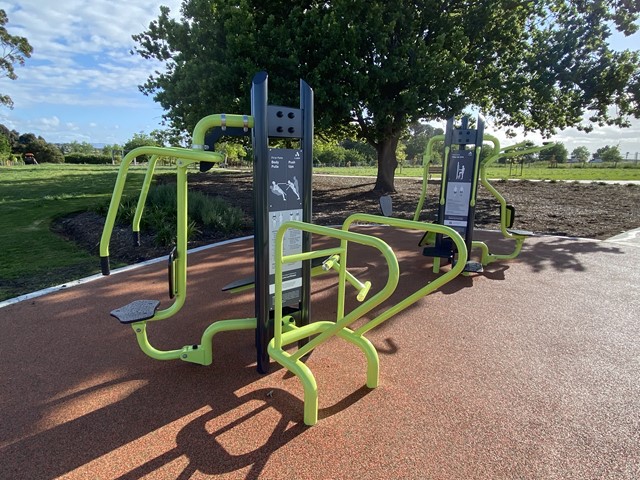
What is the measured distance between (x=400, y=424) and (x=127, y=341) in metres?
2.35

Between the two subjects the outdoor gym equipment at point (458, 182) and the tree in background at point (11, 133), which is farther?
the tree in background at point (11, 133)

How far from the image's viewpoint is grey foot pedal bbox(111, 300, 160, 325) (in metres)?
2.46

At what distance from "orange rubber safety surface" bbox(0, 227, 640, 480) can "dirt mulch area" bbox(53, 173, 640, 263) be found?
2.68 meters

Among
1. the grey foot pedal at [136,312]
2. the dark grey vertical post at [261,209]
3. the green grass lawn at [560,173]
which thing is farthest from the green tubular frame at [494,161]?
the green grass lawn at [560,173]

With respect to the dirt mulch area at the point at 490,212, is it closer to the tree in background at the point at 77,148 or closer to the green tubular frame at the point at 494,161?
the green tubular frame at the point at 494,161

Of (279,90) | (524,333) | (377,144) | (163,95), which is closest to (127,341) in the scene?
(524,333)

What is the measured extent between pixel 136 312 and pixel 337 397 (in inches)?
58.0

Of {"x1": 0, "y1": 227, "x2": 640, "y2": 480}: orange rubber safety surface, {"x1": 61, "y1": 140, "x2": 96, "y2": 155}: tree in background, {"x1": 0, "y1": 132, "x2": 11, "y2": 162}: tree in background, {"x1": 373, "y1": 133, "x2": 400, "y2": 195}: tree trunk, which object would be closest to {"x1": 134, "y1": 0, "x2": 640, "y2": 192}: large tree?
{"x1": 373, "y1": 133, "x2": 400, "y2": 195}: tree trunk

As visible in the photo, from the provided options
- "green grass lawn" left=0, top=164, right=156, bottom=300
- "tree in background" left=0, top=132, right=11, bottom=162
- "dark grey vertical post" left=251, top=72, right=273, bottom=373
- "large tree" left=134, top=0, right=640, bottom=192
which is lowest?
"green grass lawn" left=0, top=164, right=156, bottom=300

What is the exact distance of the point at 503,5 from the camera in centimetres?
1126

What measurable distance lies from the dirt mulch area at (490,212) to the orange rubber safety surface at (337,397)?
2.68m

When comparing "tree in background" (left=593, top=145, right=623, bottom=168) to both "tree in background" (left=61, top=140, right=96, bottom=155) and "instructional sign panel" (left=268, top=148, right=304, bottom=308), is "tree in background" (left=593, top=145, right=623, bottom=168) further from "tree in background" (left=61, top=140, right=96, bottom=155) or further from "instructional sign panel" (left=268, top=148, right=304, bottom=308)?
"tree in background" (left=61, top=140, right=96, bottom=155)

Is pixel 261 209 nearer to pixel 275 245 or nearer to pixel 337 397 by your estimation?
pixel 275 245

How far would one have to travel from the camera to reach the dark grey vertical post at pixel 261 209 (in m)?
2.38
